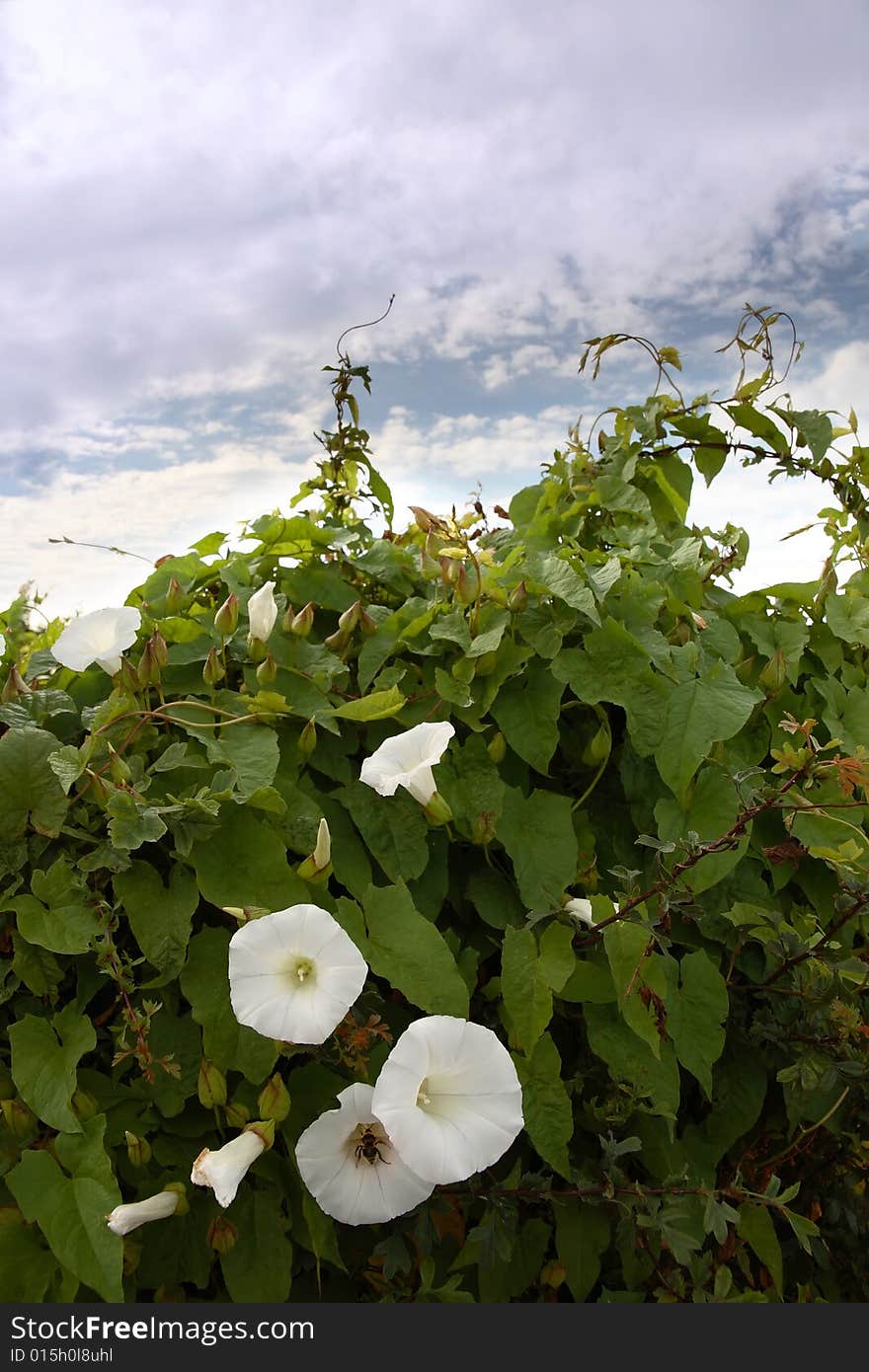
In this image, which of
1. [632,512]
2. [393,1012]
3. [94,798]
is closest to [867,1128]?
[393,1012]

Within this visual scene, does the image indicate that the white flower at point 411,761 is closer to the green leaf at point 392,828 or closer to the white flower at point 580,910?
the green leaf at point 392,828

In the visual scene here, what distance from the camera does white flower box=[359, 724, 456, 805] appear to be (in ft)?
4.02

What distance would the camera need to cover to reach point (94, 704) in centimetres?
149

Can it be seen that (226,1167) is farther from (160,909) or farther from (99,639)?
(99,639)

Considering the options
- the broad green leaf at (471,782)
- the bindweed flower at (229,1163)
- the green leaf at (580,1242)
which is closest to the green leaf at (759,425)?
the broad green leaf at (471,782)

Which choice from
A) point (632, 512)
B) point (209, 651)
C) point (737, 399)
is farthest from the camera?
point (737, 399)

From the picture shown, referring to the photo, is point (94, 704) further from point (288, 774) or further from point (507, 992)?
point (507, 992)

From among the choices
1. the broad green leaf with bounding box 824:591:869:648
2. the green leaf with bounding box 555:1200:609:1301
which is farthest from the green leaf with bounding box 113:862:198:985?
the broad green leaf with bounding box 824:591:869:648

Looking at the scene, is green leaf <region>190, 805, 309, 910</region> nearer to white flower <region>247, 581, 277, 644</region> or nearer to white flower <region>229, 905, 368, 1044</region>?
white flower <region>229, 905, 368, 1044</region>

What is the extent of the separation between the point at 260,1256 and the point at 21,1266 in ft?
0.89

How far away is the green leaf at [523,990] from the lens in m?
1.20

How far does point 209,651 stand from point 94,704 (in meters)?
0.21

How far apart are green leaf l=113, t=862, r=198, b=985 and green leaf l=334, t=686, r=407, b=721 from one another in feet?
0.92

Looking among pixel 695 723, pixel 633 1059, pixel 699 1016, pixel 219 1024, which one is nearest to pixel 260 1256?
pixel 219 1024
